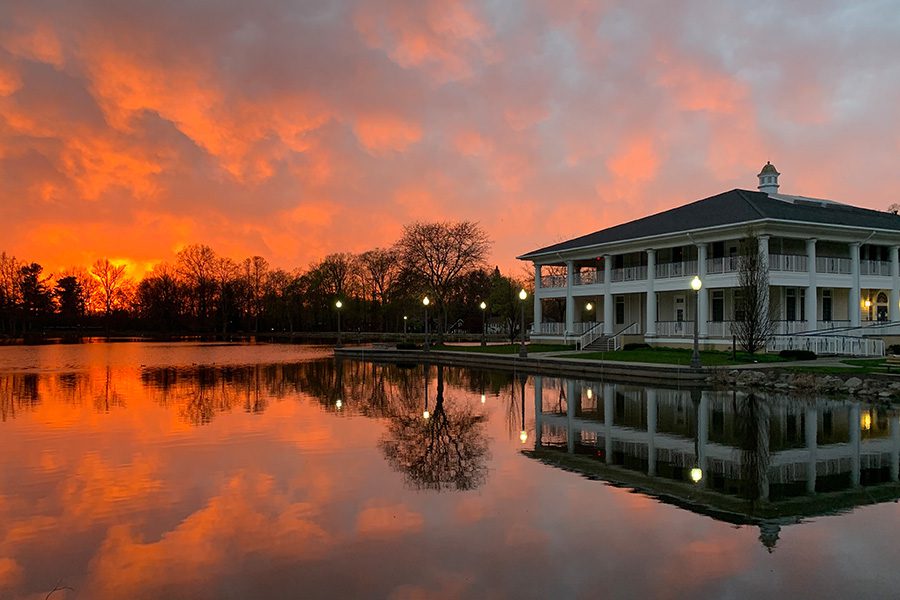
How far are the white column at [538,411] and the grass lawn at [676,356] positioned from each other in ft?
18.3

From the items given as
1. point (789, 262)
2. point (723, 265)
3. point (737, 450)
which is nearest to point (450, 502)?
point (737, 450)

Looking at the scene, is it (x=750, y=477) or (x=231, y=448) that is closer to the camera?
(x=750, y=477)

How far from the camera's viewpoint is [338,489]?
10.7m

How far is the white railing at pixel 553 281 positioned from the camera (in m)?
50.6

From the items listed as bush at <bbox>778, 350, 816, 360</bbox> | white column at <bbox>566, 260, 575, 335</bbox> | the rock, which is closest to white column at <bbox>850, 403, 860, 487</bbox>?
the rock

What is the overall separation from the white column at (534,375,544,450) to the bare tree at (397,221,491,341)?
2763 centimetres

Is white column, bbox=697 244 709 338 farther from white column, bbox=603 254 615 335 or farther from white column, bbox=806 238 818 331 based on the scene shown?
white column, bbox=603 254 615 335

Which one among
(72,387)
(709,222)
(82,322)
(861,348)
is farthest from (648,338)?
(82,322)

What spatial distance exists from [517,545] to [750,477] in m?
5.21

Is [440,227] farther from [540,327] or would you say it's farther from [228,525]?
[228,525]

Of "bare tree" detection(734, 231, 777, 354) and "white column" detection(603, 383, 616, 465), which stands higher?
"bare tree" detection(734, 231, 777, 354)

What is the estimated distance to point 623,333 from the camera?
43406 millimetres

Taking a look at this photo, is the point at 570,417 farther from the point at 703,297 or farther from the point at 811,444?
the point at 703,297

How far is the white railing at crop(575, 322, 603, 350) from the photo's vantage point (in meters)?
43.8
